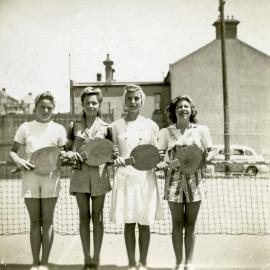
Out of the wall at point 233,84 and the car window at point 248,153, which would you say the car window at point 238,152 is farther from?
the wall at point 233,84

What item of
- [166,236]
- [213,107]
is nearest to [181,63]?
[213,107]

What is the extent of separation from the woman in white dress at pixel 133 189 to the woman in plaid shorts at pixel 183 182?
0.19 metres

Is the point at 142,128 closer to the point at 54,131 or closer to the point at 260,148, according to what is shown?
the point at 54,131

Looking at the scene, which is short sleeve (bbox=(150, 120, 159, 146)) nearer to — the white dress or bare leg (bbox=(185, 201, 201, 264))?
the white dress

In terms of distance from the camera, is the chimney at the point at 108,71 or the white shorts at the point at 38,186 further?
the chimney at the point at 108,71

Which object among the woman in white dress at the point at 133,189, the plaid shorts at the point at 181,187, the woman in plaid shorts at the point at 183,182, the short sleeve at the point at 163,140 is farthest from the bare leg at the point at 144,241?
the short sleeve at the point at 163,140

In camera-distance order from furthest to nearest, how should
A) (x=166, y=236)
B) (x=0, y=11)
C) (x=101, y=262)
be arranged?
(x=166, y=236) < (x=0, y=11) < (x=101, y=262)

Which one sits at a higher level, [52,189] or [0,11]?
[0,11]

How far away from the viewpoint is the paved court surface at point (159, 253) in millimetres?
4941

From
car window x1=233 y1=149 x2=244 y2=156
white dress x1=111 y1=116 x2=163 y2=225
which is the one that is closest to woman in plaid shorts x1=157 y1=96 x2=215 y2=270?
white dress x1=111 y1=116 x2=163 y2=225

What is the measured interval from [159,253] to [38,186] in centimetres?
201

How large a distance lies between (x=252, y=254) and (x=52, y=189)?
2810mm

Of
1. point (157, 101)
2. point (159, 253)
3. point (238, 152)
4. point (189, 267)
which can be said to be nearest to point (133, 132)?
point (189, 267)

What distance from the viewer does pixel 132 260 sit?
4.57 metres
